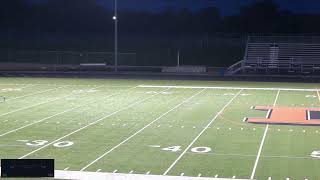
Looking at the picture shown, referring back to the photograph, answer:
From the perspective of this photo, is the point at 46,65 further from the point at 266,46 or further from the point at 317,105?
the point at 317,105

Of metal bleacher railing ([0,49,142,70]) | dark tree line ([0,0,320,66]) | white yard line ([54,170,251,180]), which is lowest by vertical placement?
white yard line ([54,170,251,180])

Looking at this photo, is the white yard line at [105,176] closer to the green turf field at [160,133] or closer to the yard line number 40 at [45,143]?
the green turf field at [160,133]

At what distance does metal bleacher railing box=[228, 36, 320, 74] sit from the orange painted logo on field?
16.9 metres

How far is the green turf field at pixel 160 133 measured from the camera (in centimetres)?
1107

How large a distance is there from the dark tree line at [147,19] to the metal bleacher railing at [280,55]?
1.93 meters

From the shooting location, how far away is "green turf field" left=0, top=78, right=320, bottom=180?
1107 cm

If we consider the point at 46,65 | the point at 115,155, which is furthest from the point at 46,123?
the point at 46,65

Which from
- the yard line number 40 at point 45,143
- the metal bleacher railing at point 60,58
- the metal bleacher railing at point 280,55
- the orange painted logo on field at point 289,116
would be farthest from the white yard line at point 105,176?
the metal bleacher railing at point 60,58

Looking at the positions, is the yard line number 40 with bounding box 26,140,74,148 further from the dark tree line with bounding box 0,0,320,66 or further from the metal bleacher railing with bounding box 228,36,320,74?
the dark tree line with bounding box 0,0,320,66

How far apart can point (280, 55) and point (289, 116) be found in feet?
74.0

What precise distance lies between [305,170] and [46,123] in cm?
779

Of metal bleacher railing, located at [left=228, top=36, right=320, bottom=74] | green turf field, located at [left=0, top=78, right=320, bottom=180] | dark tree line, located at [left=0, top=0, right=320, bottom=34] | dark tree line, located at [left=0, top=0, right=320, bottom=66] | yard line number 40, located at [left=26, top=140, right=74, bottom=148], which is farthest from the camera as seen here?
dark tree line, located at [left=0, top=0, right=320, bottom=34]

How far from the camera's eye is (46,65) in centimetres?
4034

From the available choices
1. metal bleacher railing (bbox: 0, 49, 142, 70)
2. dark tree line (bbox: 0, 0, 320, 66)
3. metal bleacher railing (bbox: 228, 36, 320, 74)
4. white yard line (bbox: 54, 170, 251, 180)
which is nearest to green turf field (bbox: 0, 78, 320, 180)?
white yard line (bbox: 54, 170, 251, 180)
